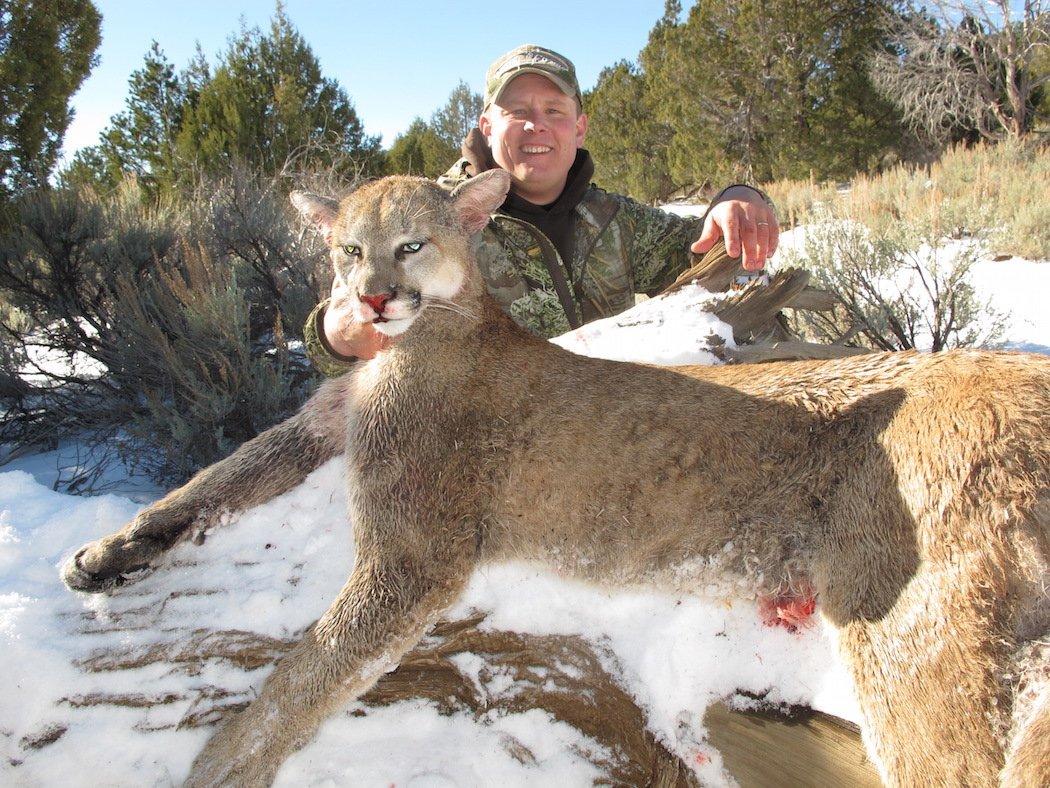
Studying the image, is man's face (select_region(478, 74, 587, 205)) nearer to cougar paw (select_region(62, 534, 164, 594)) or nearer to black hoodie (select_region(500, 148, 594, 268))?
black hoodie (select_region(500, 148, 594, 268))

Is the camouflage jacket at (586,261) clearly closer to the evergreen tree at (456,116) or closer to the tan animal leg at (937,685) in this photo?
the tan animal leg at (937,685)

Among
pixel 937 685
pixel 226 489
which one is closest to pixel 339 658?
pixel 226 489

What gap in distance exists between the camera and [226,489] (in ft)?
9.53

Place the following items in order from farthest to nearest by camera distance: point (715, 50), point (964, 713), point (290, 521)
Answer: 1. point (715, 50)
2. point (290, 521)
3. point (964, 713)

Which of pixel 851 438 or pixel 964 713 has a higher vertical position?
pixel 851 438

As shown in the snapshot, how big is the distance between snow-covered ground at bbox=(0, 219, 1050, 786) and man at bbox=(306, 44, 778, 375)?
138cm

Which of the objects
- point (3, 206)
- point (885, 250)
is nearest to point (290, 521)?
point (885, 250)

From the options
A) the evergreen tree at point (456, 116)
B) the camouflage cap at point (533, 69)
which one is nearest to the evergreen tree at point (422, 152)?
the evergreen tree at point (456, 116)

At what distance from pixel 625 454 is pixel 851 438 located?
28.0 inches

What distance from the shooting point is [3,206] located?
23.5ft

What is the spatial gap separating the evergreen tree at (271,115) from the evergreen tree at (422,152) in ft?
11.4

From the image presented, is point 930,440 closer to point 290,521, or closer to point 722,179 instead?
point 290,521

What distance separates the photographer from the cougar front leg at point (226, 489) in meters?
2.59

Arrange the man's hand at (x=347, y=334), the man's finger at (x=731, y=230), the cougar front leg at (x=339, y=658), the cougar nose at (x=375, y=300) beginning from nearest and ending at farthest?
the cougar front leg at (x=339, y=658), the cougar nose at (x=375, y=300), the man's hand at (x=347, y=334), the man's finger at (x=731, y=230)
